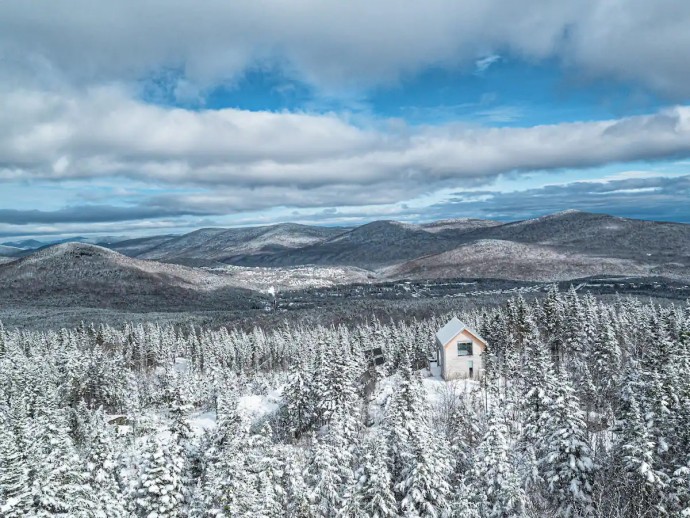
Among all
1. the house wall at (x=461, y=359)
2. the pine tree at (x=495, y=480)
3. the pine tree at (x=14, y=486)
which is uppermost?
the pine tree at (x=14, y=486)

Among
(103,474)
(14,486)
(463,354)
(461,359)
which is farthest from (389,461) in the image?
(463,354)

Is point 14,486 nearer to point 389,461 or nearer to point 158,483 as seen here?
point 158,483

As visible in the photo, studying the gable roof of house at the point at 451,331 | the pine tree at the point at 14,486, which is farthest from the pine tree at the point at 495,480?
the gable roof of house at the point at 451,331

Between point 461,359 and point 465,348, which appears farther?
point 465,348

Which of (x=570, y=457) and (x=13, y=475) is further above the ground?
(x=13, y=475)

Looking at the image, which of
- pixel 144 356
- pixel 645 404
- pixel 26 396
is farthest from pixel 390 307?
pixel 645 404

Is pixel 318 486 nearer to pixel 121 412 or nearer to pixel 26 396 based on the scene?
pixel 26 396

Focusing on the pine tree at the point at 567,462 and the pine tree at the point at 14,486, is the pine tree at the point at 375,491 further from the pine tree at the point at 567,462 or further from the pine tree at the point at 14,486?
the pine tree at the point at 14,486

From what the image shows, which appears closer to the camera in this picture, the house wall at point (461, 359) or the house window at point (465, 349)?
the house wall at point (461, 359)

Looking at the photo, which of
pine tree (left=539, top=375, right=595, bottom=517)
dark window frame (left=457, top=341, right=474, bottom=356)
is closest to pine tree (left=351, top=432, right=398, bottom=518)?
pine tree (left=539, top=375, right=595, bottom=517)
